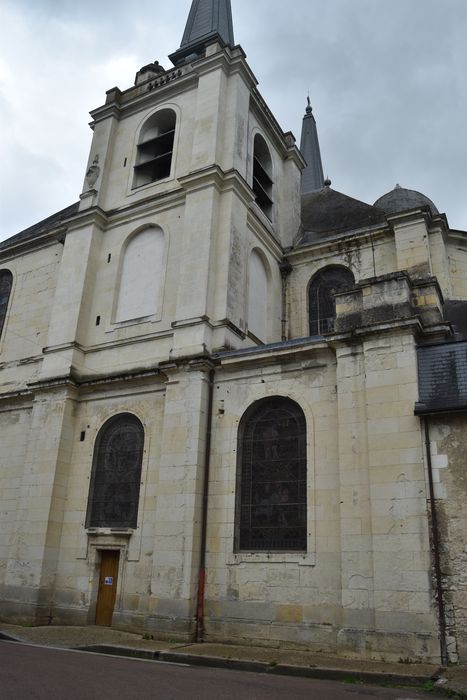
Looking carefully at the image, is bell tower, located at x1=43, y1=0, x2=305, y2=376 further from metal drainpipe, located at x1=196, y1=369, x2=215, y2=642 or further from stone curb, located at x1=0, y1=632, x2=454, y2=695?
stone curb, located at x1=0, y1=632, x2=454, y2=695

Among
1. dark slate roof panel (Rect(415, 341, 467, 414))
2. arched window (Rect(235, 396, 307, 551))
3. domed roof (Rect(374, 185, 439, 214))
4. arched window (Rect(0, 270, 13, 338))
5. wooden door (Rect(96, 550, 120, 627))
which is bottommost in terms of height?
wooden door (Rect(96, 550, 120, 627))

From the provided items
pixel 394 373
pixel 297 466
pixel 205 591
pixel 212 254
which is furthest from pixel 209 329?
pixel 205 591

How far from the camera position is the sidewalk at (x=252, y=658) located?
25.0ft

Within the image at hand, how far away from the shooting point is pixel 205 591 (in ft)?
36.9

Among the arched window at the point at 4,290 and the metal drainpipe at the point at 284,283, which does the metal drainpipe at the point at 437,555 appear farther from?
the arched window at the point at 4,290

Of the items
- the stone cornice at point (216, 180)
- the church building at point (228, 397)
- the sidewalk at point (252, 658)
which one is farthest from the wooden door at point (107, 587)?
the stone cornice at point (216, 180)

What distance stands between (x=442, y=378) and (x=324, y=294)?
7548 millimetres

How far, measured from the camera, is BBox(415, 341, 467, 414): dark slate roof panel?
9562 millimetres

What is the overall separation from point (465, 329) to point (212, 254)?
6270 millimetres

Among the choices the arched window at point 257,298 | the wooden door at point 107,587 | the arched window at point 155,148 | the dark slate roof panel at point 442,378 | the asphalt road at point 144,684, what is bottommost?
the asphalt road at point 144,684

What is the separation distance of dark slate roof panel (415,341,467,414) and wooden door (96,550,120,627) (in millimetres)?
7656

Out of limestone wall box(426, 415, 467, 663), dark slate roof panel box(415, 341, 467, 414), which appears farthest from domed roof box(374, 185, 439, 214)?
limestone wall box(426, 415, 467, 663)

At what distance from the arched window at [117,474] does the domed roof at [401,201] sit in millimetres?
10675

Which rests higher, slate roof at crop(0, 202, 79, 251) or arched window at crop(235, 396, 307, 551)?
slate roof at crop(0, 202, 79, 251)
